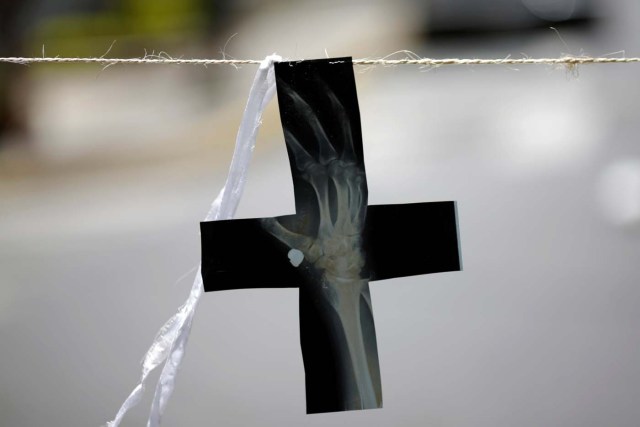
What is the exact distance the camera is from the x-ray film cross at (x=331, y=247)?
620 millimetres

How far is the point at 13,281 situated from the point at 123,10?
47 cm

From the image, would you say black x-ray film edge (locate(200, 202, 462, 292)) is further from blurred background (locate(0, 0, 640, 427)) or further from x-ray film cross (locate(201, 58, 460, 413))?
blurred background (locate(0, 0, 640, 427))

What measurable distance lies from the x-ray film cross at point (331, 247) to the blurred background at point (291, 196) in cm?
38

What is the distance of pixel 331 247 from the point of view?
63 cm

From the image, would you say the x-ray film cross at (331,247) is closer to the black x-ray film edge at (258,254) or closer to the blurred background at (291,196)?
the black x-ray film edge at (258,254)

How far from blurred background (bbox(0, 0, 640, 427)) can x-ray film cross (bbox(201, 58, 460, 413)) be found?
15.2 inches

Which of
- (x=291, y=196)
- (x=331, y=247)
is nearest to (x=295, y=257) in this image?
(x=331, y=247)

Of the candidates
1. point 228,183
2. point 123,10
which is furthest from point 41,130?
point 228,183

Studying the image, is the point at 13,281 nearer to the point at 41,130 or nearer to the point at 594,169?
the point at 41,130

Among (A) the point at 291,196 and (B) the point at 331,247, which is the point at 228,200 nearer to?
(B) the point at 331,247

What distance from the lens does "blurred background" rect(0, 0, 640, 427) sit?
1.00 meters

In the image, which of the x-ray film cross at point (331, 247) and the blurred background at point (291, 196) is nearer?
the x-ray film cross at point (331, 247)

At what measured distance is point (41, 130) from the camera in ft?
3.46

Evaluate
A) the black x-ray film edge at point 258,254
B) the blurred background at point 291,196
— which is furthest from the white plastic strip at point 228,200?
the blurred background at point 291,196
